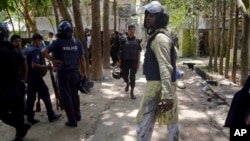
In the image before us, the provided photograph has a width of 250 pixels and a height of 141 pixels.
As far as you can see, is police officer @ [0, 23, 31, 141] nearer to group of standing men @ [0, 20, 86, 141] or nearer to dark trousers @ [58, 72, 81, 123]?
group of standing men @ [0, 20, 86, 141]

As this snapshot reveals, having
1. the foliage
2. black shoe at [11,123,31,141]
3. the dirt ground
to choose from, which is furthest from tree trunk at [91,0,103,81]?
the foliage

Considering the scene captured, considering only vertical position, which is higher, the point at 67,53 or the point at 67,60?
the point at 67,53

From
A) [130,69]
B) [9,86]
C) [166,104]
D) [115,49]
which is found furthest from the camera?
[115,49]

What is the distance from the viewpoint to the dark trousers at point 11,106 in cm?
500

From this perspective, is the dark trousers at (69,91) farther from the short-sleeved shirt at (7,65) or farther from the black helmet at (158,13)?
the black helmet at (158,13)

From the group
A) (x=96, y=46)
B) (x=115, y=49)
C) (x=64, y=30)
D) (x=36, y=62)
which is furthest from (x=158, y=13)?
(x=115, y=49)

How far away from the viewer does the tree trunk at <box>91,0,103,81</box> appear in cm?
1157

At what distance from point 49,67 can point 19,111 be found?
127 cm

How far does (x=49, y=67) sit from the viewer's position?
627cm

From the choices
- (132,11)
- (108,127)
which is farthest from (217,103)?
(132,11)

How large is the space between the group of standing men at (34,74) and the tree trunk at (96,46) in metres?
5.00

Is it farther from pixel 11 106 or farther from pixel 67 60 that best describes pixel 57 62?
pixel 11 106

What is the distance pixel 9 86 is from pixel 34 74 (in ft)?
4.25

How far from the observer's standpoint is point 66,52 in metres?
5.85
